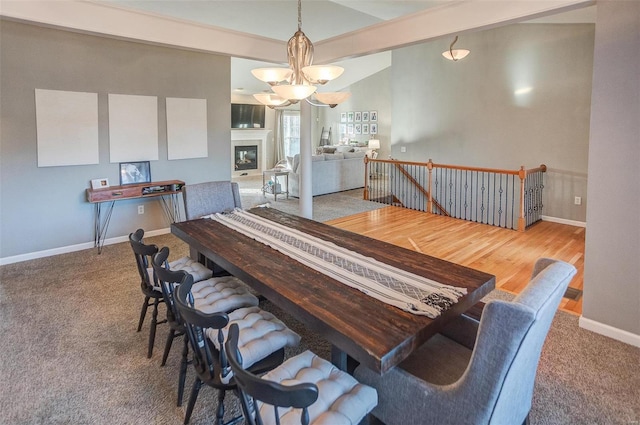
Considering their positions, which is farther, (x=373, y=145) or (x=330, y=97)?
(x=373, y=145)

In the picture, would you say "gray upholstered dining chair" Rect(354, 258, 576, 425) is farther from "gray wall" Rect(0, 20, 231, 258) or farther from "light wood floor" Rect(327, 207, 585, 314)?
"gray wall" Rect(0, 20, 231, 258)

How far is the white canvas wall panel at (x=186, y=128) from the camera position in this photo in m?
5.30

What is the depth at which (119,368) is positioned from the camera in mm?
2387

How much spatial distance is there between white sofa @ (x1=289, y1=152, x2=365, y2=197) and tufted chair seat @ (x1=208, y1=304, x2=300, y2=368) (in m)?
5.85

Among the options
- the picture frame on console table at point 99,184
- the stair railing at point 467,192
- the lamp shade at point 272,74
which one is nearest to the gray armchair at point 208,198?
the lamp shade at point 272,74

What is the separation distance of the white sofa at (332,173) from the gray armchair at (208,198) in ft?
13.4

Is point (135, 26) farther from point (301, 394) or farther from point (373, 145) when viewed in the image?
point (373, 145)

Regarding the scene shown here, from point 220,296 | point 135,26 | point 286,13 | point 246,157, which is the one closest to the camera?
point 220,296

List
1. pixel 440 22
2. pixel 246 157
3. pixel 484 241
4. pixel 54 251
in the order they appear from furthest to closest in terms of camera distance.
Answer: pixel 246 157, pixel 484 241, pixel 54 251, pixel 440 22

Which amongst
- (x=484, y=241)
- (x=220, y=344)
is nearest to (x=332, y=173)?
(x=484, y=241)

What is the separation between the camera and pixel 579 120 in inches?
226

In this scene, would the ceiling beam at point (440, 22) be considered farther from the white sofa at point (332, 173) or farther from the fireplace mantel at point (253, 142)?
the fireplace mantel at point (253, 142)

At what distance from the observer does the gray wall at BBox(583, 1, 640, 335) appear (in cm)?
253

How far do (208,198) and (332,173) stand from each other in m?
5.06
